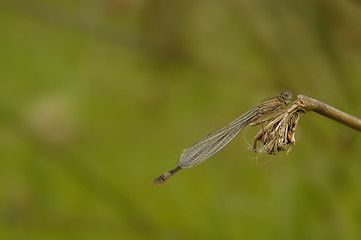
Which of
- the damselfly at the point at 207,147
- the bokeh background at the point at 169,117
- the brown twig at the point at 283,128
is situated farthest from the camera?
the bokeh background at the point at 169,117

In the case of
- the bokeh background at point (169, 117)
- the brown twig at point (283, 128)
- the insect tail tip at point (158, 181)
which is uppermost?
the bokeh background at point (169, 117)

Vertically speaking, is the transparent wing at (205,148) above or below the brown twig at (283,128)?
above

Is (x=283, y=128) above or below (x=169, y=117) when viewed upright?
below

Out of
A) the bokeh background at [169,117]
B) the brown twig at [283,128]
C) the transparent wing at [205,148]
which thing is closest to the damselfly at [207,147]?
the transparent wing at [205,148]

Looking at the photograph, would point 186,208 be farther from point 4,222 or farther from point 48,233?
point 4,222

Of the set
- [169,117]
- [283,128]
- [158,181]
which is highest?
[169,117]

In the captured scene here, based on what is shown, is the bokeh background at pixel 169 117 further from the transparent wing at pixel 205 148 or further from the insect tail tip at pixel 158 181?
the insect tail tip at pixel 158 181

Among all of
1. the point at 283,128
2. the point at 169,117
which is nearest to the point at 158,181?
the point at 283,128

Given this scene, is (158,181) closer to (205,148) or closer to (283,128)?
(205,148)

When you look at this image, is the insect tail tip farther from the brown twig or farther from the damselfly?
the brown twig
